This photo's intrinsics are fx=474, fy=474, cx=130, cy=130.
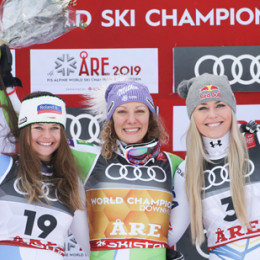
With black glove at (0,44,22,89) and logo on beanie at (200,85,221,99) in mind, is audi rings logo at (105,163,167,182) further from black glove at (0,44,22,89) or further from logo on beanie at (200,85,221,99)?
black glove at (0,44,22,89)

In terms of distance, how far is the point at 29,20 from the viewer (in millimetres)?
3086

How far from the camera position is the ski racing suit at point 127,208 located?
8.95 ft

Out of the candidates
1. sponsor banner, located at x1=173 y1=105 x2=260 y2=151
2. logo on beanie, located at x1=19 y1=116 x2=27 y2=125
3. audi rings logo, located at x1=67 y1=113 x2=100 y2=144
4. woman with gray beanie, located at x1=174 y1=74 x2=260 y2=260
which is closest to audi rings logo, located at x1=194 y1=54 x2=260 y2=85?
sponsor banner, located at x1=173 y1=105 x2=260 y2=151

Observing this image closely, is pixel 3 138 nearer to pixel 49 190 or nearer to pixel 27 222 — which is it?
pixel 49 190

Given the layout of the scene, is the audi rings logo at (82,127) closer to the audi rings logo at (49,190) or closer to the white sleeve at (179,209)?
the white sleeve at (179,209)

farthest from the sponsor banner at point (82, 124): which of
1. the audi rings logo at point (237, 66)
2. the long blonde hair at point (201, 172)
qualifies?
the long blonde hair at point (201, 172)

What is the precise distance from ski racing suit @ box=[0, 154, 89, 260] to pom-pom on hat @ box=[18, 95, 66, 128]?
0.25 meters

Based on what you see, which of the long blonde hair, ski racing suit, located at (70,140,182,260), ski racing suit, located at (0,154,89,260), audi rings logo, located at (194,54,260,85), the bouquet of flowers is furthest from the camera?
audi rings logo, located at (194,54,260,85)

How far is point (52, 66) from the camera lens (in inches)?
158

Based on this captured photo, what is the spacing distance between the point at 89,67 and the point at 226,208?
1864 mm

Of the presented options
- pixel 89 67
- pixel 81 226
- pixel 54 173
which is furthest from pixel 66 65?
pixel 81 226

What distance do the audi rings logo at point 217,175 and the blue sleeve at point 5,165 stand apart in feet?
3.63

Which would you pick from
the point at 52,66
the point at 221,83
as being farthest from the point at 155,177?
the point at 52,66

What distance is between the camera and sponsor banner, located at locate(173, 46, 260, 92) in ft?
13.0
